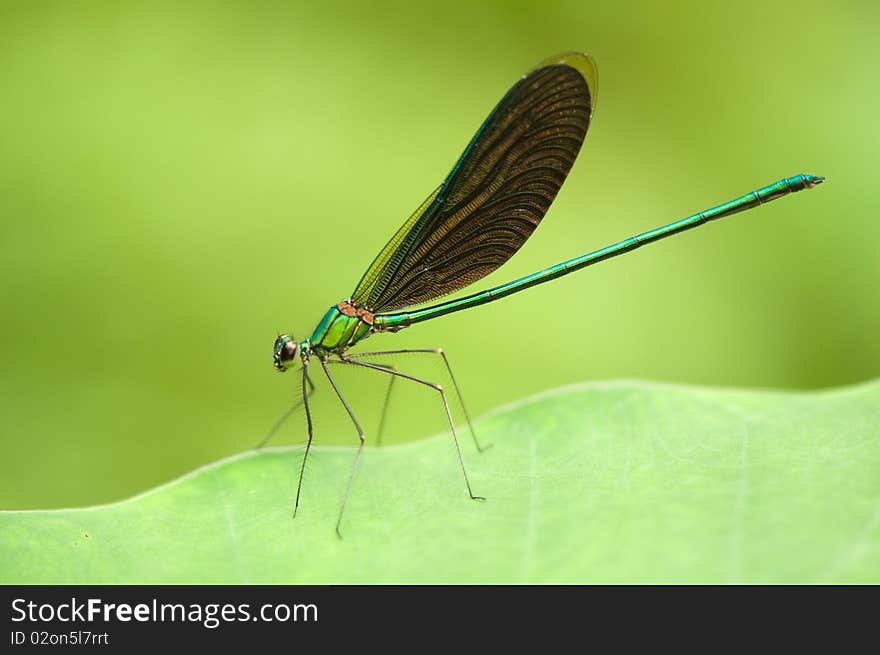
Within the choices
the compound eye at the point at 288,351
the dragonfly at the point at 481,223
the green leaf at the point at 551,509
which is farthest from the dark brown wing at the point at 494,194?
the green leaf at the point at 551,509

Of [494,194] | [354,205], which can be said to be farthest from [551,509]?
[354,205]

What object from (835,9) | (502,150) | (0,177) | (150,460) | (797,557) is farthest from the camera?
(835,9)

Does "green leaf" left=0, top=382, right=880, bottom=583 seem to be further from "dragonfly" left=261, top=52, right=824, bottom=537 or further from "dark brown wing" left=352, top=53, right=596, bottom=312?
"dark brown wing" left=352, top=53, right=596, bottom=312

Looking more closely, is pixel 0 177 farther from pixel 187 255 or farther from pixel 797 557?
pixel 797 557

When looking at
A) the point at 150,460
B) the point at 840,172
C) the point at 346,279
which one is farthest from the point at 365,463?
the point at 840,172

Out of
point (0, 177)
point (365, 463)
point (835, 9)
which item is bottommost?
point (365, 463)

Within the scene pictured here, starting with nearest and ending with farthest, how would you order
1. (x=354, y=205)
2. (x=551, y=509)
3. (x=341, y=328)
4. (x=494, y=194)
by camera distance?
(x=551, y=509), (x=494, y=194), (x=341, y=328), (x=354, y=205)

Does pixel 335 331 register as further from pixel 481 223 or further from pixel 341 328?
pixel 481 223
